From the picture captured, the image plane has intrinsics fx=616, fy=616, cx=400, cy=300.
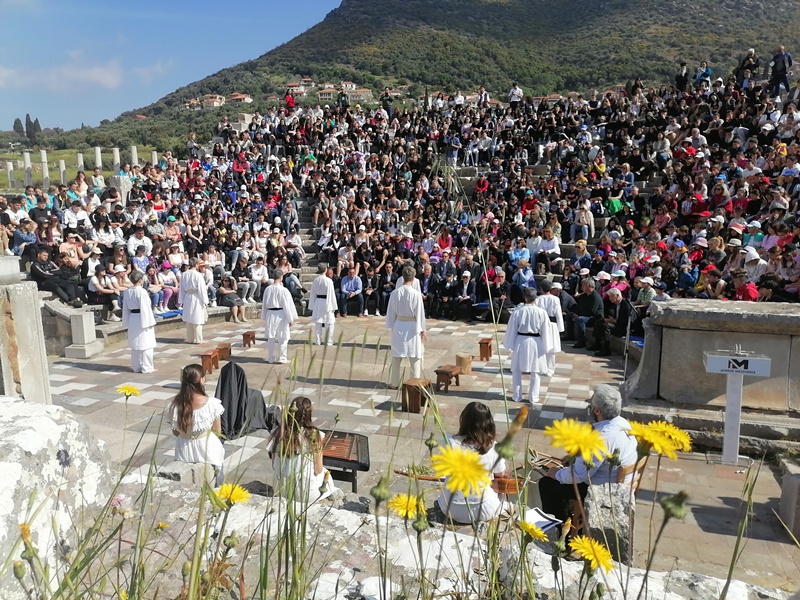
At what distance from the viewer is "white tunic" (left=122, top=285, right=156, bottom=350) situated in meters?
10.3

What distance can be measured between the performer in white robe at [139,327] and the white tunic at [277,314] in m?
1.91

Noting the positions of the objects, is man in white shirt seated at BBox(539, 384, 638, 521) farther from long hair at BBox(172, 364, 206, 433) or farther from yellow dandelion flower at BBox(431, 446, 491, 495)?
yellow dandelion flower at BBox(431, 446, 491, 495)

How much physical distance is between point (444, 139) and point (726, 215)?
11.1 meters

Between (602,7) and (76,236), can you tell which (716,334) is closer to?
(76,236)

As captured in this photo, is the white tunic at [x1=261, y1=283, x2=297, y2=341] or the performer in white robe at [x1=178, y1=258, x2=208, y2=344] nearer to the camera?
the white tunic at [x1=261, y1=283, x2=297, y2=341]

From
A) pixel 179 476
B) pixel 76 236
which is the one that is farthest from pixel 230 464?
pixel 76 236

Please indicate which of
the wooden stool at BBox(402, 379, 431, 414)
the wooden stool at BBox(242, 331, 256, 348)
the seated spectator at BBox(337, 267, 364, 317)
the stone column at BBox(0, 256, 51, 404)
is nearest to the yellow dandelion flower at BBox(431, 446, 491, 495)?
the stone column at BBox(0, 256, 51, 404)

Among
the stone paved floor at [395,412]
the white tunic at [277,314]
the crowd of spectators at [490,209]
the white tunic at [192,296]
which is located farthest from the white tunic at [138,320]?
the crowd of spectators at [490,209]

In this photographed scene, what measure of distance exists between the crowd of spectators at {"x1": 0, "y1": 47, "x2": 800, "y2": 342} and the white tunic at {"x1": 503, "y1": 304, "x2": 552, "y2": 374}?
2.45 m

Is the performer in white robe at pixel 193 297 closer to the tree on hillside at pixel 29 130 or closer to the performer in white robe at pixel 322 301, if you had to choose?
the performer in white robe at pixel 322 301

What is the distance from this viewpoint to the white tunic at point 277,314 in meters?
10.8

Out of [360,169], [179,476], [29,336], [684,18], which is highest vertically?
[684,18]

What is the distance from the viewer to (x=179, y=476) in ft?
12.7

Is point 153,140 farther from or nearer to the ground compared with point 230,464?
farther from the ground
